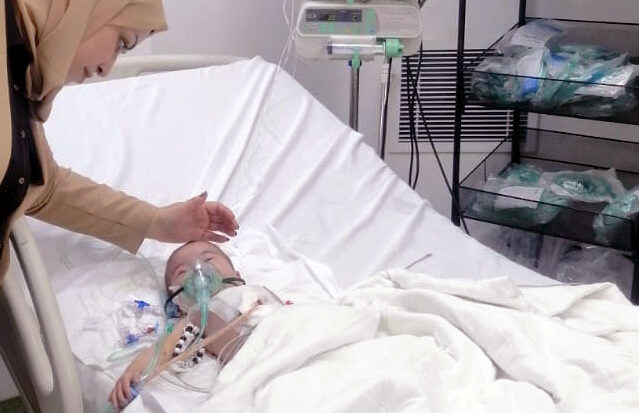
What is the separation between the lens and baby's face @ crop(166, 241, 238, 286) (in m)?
1.60

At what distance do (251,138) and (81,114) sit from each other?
17.0 inches

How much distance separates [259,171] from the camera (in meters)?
2.05

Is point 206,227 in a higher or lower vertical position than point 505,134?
higher

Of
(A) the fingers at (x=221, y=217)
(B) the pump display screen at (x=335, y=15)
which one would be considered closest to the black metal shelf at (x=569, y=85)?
(B) the pump display screen at (x=335, y=15)

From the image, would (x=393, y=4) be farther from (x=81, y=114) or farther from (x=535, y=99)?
(x=81, y=114)

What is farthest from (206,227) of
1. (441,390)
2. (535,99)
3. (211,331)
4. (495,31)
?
(495,31)

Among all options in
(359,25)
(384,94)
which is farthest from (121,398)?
(384,94)

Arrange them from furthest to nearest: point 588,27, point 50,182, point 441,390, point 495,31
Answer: point 495,31 < point 588,27 < point 50,182 < point 441,390

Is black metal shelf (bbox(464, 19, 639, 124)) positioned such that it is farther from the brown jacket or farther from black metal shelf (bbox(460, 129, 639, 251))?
the brown jacket

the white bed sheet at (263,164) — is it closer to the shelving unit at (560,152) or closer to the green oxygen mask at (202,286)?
the green oxygen mask at (202,286)

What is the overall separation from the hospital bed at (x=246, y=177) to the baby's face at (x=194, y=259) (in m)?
0.11

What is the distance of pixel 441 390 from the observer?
1215mm

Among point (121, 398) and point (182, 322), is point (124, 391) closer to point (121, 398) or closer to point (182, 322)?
point (121, 398)

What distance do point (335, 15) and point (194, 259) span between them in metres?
0.93
